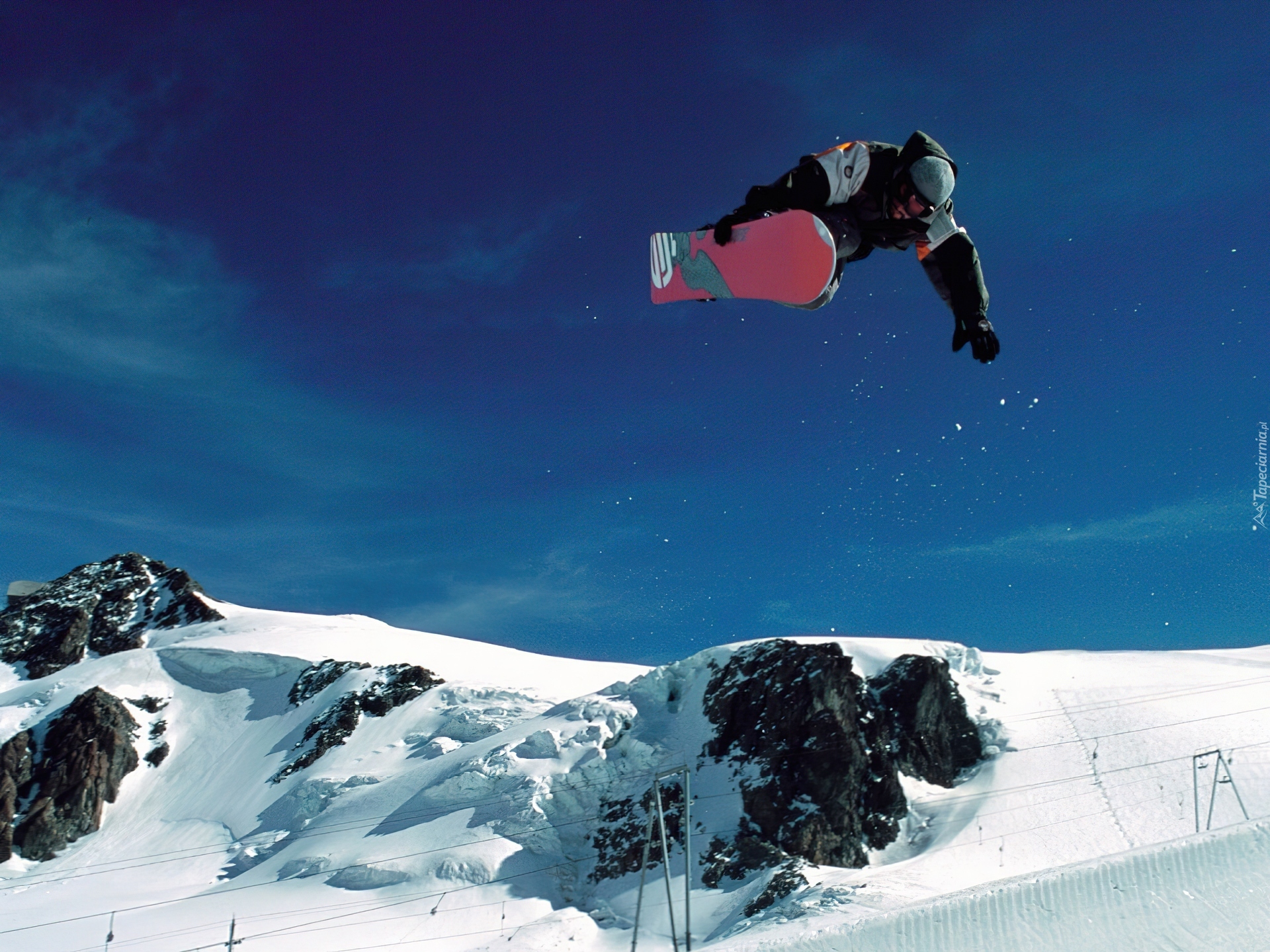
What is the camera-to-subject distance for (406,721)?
55031mm

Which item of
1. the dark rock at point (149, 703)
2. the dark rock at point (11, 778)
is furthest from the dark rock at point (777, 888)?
the dark rock at point (149, 703)

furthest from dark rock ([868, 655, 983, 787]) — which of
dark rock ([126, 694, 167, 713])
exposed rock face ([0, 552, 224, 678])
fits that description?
exposed rock face ([0, 552, 224, 678])

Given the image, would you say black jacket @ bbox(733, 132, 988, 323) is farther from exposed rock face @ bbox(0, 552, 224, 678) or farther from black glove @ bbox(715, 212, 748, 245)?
exposed rock face @ bbox(0, 552, 224, 678)

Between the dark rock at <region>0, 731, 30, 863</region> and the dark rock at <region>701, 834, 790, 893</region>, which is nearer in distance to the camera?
the dark rock at <region>701, 834, 790, 893</region>

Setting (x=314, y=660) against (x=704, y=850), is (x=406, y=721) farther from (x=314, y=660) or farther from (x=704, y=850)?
(x=704, y=850)

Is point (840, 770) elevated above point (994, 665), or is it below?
below

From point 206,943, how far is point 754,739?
26.9 metres

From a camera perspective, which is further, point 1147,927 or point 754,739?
point 754,739

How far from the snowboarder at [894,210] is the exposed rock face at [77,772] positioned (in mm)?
66784

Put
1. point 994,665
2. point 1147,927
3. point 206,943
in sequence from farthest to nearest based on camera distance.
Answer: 1. point 994,665
2. point 206,943
3. point 1147,927

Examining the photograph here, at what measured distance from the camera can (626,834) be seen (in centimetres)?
4128

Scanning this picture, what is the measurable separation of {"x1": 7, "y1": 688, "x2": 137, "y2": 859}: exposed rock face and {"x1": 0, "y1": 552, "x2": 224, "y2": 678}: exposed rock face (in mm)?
17055

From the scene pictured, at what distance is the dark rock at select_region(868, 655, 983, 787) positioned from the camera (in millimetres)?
42344

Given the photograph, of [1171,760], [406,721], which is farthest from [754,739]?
[406,721]
